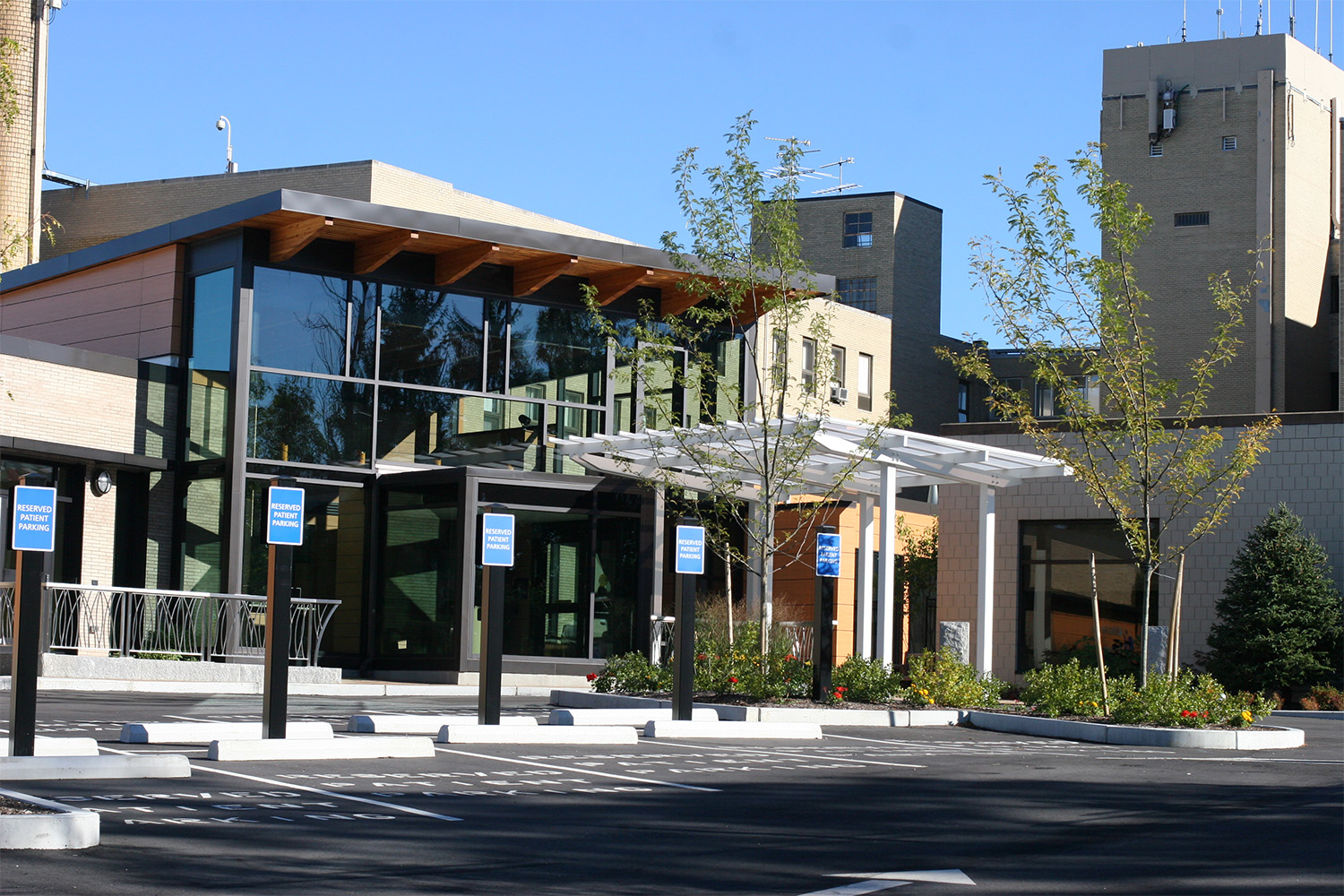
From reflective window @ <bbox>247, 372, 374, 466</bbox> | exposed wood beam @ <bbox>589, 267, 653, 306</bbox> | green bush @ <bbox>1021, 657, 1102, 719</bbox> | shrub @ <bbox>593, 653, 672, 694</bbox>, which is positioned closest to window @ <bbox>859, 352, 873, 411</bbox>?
exposed wood beam @ <bbox>589, 267, 653, 306</bbox>

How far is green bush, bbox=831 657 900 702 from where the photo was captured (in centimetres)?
1809

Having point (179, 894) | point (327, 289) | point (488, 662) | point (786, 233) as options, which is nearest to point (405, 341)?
point (327, 289)

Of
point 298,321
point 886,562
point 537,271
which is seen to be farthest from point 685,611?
point 537,271

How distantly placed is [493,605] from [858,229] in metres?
44.6

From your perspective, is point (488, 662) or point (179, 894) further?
point (488, 662)

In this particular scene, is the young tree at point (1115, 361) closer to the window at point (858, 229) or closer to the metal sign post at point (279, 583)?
the metal sign post at point (279, 583)

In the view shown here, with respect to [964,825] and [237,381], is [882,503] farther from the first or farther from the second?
[964,825]

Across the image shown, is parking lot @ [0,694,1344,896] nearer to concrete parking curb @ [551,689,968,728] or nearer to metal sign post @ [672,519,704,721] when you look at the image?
metal sign post @ [672,519,704,721]

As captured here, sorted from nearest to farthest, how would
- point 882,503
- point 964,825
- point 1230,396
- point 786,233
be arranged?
1. point 964,825
2. point 786,233
3. point 882,503
4. point 1230,396

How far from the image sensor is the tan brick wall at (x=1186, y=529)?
78.5ft

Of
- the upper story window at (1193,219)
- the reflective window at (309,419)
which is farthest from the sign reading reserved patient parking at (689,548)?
the upper story window at (1193,219)

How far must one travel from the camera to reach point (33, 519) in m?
10.2

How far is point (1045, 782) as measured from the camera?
36.7ft

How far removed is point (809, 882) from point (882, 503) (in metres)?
13.2
